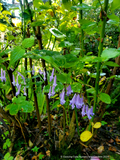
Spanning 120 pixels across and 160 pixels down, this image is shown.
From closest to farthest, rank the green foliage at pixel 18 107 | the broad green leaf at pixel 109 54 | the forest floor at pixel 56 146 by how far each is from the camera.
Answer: the broad green leaf at pixel 109 54
the green foliage at pixel 18 107
the forest floor at pixel 56 146

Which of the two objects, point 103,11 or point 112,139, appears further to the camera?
point 112,139

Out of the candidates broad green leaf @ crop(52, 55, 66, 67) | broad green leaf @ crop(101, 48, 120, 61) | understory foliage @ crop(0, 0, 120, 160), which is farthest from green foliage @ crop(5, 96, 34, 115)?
broad green leaf @ crop(101, 48, 120, 61)

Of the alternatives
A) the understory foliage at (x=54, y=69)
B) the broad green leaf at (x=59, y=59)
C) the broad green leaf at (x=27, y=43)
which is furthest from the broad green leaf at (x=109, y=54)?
the broad green leaf at (x=27, y=43)

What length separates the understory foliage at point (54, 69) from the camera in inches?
20.3

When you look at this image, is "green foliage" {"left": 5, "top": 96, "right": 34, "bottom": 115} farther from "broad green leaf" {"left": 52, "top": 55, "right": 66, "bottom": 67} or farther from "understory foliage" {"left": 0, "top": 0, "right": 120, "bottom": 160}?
"broad green leaf" {"left": 52, "top": 55, "right": 66, "bottom": 67}

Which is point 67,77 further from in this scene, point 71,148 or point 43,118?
point 43,118

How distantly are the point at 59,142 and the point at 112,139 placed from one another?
0.64 m

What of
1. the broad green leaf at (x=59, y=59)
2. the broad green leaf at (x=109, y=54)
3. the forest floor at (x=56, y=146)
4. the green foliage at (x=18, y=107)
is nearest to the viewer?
the broad green leaf at (x=109, y=54)

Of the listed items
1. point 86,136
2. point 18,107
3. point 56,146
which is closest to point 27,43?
point 18,107

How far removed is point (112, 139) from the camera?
1303 millimetres

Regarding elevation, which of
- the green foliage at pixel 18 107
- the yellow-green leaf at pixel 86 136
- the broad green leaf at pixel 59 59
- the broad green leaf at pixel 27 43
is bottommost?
the yellow-green leaf at pixel 86 136

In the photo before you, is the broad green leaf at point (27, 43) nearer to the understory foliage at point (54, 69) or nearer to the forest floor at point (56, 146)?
the understory foliage at point (54, 69)

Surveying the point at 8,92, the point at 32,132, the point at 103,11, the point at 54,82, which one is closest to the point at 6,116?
the point at 8,92

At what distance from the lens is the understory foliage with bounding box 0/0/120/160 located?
52cm
